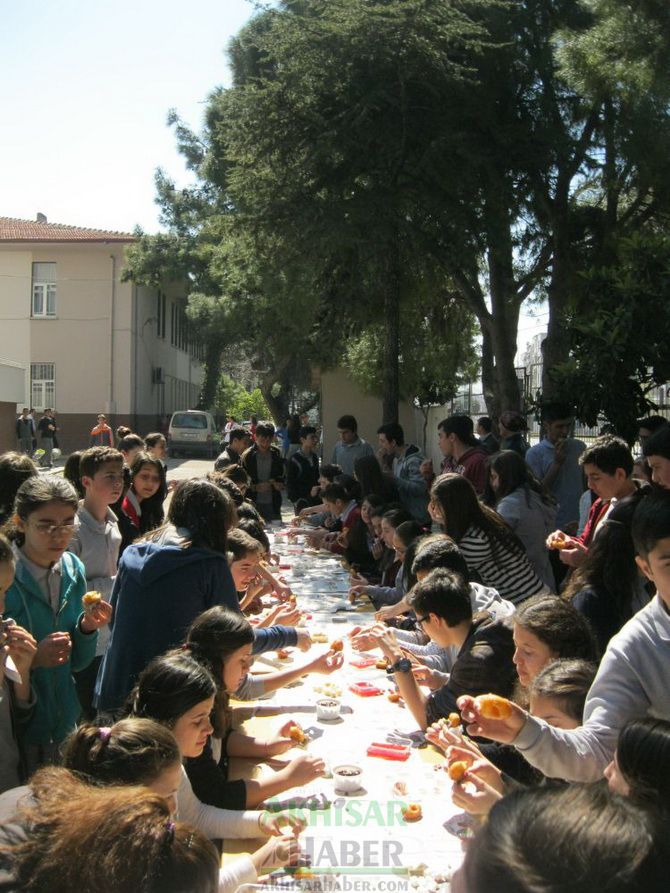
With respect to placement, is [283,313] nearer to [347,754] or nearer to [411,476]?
[411,476]

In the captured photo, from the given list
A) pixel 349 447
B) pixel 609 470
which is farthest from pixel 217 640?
pixel 349 447

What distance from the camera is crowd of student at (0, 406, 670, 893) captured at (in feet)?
4.20

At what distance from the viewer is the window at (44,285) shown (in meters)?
30.6

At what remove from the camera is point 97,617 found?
3.17m

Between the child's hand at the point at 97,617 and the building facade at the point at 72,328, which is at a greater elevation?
the building facade at the point at 72,328

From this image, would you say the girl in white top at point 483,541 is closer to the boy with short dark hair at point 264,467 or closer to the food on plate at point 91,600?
the food on plate at point 91,600

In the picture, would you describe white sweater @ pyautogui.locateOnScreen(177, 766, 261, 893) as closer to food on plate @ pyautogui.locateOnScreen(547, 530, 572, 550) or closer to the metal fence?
food on plate @ pyautogui.locateOnScreen(547, 530, 572, 550)

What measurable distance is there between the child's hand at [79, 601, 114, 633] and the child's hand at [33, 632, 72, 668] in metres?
0.31

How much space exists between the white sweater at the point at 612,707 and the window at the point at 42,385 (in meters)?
30.5

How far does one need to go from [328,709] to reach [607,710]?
1.65m

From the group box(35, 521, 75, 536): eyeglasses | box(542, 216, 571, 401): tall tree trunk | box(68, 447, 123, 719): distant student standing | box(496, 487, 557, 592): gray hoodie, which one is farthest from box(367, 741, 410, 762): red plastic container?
box(542, 216, 571, 401): tall tree trunk

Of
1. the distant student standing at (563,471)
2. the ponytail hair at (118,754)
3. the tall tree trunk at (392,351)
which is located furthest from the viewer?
the tall tree trunk at (392,351)

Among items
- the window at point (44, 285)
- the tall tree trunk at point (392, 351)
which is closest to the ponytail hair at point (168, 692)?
the tall tree trunk at point (392, 351)

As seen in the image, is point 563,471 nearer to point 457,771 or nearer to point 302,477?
point 302,477
